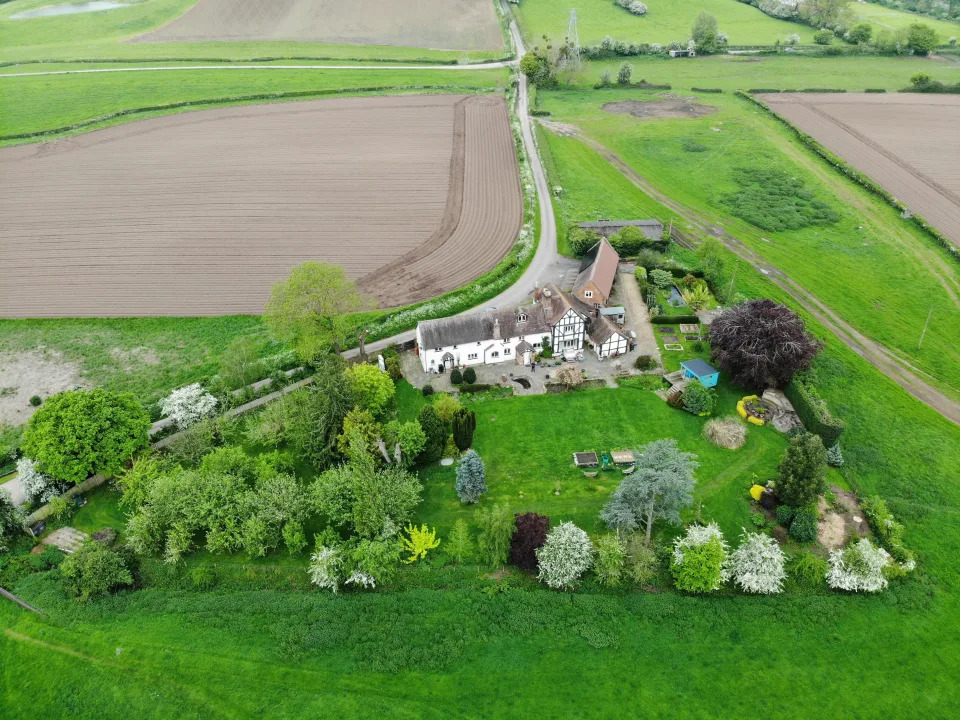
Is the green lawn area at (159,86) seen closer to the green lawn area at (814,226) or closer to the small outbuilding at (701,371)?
the green lawn area at (814,226)

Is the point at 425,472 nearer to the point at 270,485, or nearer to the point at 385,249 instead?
the point at 270,485

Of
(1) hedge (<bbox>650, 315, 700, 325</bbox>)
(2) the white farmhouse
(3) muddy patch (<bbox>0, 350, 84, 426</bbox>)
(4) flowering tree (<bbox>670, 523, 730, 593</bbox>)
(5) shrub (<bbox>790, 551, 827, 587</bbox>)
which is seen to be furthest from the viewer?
(1) hedge (<bbox>650, 315, 700, 325</bbox>)

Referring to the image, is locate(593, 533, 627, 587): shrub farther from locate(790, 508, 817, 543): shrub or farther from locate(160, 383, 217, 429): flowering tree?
locate(160, 383, 217, 429): flowering tree

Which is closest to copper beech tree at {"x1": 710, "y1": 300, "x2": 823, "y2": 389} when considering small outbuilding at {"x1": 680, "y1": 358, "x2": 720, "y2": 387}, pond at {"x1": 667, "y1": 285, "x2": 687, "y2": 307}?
small outbuilding at {"x1": 680, "y1": 358, "x2": 720, "y2": 387}

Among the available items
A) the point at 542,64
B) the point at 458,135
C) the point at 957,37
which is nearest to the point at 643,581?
the point at 458,135

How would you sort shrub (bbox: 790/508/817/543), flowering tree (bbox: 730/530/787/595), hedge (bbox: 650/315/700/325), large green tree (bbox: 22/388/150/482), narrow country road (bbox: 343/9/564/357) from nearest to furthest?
flowering tree (bbox: 730/530/787/595) < shrub (bbox: 790/508/817/543) < large green tree (bbox: 22/388/150/482) < narrow country road (bbox: 343/9/564/357) < hedge (bbox: 650/315/700/325)

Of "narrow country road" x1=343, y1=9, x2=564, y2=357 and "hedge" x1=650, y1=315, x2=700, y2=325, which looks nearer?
"narrow country road" x1=343, y1=9, x2=564, y2=357
